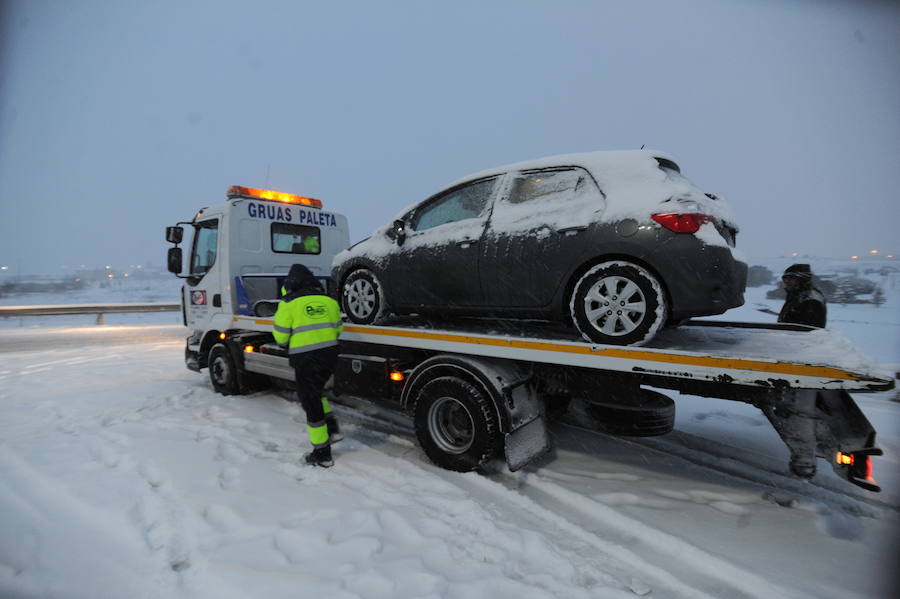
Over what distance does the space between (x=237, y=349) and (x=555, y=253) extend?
179 inches

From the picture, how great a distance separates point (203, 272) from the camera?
635 cm

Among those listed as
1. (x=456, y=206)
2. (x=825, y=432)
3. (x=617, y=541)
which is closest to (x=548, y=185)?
(x=456, y=206)

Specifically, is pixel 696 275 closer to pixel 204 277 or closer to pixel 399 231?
pixel 399 231

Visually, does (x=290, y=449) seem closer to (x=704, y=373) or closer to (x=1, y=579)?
(x=1, y=579)

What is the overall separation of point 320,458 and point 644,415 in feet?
8.59

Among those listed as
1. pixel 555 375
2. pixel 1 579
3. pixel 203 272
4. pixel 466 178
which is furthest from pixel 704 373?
pixel 203 272

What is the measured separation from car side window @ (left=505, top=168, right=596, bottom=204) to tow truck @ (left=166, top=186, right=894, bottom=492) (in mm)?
1123

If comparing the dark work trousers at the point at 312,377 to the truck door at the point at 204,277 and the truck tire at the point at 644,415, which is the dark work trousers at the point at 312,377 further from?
the truck door at the point at 204,277

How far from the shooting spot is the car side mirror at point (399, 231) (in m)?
4.23

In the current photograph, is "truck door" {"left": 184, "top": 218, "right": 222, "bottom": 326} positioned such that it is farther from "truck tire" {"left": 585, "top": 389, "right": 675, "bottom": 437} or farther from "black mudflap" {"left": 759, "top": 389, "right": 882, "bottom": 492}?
"black mudflap" {"left": 759, "top": 389, "right": 882, "bottom": 492}

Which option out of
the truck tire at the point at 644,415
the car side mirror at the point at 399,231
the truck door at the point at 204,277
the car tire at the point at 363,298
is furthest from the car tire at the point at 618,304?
the truck door at the point at 204,277

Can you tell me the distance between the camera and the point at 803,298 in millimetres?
4488

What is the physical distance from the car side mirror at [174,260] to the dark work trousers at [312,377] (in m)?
3.48

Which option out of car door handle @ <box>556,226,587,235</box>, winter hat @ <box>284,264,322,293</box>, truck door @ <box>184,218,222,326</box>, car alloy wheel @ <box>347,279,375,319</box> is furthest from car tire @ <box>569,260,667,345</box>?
truck door @ <box>184,218,222,326</box>
